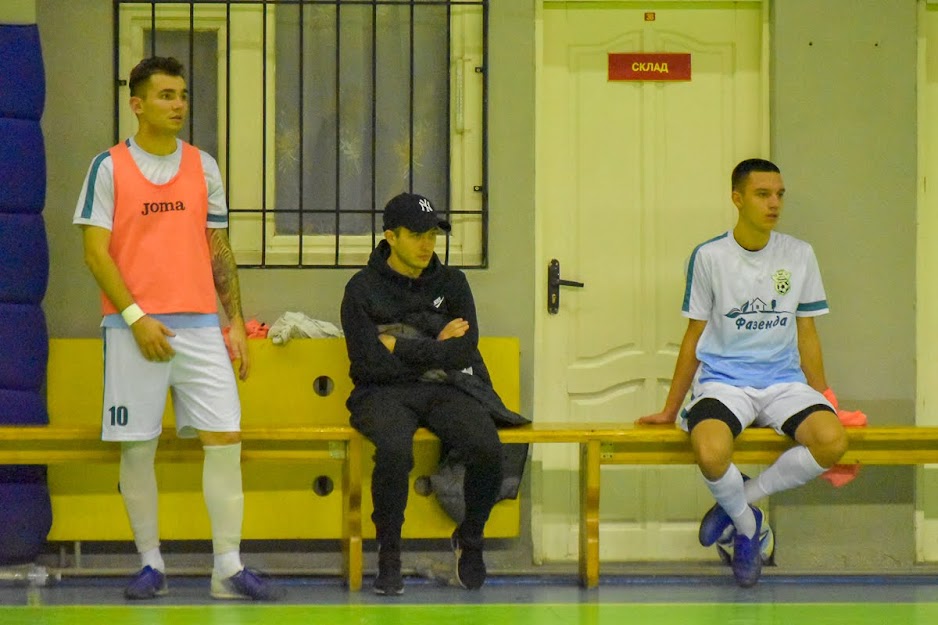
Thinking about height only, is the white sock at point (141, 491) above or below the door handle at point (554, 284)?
below

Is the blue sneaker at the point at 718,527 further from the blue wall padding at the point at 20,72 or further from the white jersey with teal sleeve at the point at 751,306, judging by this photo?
the blue wall padding at the point at 20,72

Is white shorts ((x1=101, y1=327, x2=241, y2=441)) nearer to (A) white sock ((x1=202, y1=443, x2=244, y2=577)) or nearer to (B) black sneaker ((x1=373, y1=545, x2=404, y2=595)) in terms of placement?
(A) white sock ((x1=202, y1=443, x2=244, y2=577))

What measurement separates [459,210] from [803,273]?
1384 millimetres

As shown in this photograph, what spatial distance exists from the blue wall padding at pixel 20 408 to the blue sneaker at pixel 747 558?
2.58 meters

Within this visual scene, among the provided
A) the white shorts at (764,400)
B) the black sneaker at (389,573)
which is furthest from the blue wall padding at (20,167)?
the white shorts at (764,400)

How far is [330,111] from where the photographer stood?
5.39 m

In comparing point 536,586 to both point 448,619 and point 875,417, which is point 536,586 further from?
point 875,417

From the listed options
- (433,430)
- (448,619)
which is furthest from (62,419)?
(448,619)

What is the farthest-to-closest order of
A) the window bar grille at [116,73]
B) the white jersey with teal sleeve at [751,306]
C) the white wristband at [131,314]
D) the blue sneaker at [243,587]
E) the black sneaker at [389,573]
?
1. the window bar grille at [116,73]
2. the white jersey with teal sleeve at [751,306]
3. the black sneaker at [389,573]
4. the blue sneaker at [243,587]
5. the white wristband at [131,314]

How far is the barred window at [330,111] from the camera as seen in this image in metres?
5.34

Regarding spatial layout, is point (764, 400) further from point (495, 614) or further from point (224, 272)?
point (224, 272)

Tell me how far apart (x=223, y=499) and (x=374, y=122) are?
1.76 meters

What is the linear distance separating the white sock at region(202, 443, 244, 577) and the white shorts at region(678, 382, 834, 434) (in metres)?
1.60

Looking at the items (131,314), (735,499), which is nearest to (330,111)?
(131,314)
